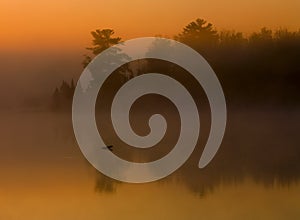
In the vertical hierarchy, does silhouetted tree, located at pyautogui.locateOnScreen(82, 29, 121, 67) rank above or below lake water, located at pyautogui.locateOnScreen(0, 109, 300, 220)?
above

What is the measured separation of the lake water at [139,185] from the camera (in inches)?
71.7

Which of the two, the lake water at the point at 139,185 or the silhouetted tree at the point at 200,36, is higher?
the silhouetted tree at the point at 200,36

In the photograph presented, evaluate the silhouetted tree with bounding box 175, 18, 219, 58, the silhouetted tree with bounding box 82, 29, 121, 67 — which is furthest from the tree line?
the silhouetted tree with bounding box 82, 29, 121, 67

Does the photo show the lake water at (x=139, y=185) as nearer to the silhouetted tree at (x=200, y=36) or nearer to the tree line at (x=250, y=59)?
the tree line at (x=250, y=59)

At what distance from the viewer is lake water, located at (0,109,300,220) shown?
1821 millimetres

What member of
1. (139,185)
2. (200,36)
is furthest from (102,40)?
(139,185)

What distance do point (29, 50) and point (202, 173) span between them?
2.48ft

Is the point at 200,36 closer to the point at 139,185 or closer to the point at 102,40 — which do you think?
the point at 102,40

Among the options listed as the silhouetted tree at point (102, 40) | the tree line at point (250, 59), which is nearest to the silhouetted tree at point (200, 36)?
the tree line at point (250, 59)

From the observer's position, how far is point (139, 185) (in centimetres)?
184

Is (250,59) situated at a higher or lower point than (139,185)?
higher

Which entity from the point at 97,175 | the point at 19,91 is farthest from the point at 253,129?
A: the point at 19,91

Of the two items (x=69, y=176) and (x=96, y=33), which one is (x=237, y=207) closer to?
(x=69, y=176)

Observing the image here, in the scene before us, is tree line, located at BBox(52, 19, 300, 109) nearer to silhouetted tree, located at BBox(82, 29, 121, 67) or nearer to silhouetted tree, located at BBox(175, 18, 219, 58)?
silhouetted tree, located at BBox(175, 18, 219, 58)
